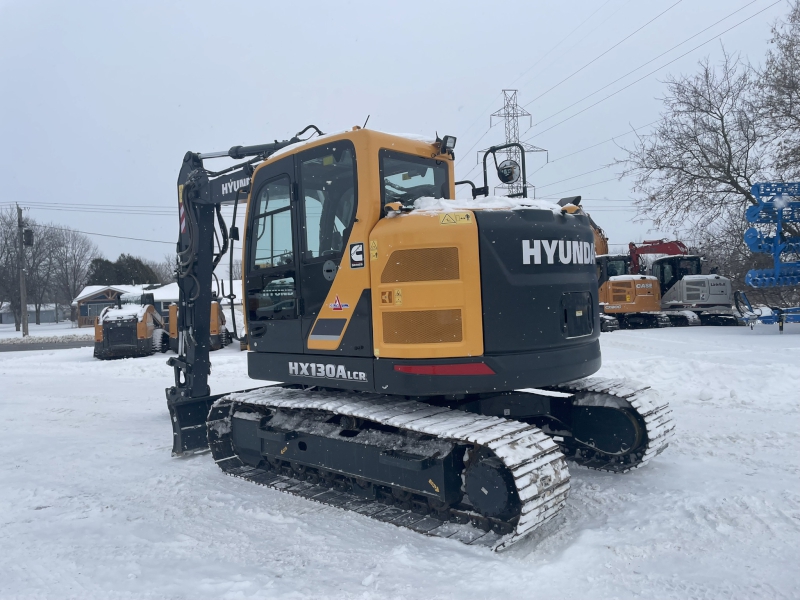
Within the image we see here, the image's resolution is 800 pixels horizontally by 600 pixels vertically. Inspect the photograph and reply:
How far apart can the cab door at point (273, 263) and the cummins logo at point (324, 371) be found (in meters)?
0.16

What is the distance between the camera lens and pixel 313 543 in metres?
4.36

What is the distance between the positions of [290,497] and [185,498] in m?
0.97

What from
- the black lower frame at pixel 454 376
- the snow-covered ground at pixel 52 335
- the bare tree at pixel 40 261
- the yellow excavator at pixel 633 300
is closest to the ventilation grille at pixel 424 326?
the black lower frame at pixel 454 376

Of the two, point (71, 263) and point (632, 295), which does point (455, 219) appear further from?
point (71, 263)

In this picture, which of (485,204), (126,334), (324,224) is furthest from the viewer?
(126,334)

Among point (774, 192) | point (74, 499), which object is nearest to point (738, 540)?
point (74, 499)

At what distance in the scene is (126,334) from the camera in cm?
1967

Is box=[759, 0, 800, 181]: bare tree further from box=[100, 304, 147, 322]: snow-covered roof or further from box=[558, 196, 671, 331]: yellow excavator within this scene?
box=[100, 304, 147, 322]: snow-covered roof

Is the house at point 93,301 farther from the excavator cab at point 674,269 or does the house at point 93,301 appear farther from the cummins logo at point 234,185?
the cummins logo at point 234,185

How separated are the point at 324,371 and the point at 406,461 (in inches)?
44.6

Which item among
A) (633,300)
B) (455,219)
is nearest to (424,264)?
(455,219)

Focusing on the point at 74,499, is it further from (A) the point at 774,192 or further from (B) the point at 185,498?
(A) the point at 774,192

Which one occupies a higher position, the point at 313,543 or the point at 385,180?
the point at 385,180

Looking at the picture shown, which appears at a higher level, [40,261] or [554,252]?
[40,261]
